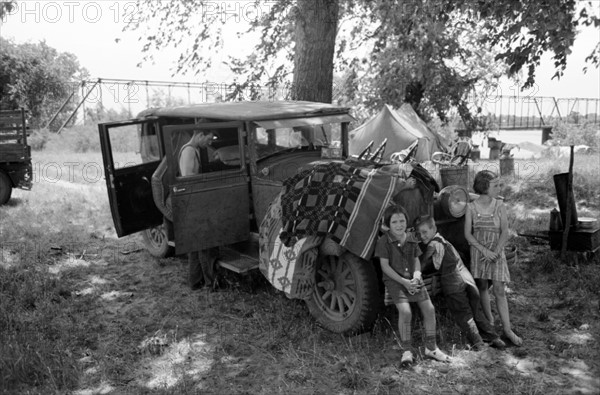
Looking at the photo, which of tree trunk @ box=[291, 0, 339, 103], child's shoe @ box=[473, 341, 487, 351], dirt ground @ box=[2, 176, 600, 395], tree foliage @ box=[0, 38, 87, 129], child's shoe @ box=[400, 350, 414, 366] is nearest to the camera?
dirt ground @ box=[2, 176, 600, 395]

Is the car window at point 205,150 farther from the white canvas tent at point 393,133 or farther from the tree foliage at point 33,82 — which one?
the tree foliage at point 33,82

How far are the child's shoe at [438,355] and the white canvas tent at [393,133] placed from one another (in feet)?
40.3

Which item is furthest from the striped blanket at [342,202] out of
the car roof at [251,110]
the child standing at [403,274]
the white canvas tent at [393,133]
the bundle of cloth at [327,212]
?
the white canvas tent at [393,133]

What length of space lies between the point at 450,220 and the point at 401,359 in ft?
4.72

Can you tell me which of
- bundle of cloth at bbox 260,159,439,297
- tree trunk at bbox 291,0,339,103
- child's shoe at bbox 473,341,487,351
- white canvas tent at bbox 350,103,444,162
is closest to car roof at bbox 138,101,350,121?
bundle of cloth at bbox 260,159,439,297

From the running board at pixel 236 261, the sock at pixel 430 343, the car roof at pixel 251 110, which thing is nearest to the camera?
the sock at pixel 430 343

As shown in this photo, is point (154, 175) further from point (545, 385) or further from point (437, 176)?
point (545, 385)

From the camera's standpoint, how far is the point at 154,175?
6.89m

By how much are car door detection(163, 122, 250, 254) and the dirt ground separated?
696 millimetres

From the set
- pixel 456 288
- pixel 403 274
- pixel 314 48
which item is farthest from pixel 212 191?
pixel 314 48

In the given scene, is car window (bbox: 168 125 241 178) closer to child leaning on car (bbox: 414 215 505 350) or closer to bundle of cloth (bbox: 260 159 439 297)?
bundle of cloth (bbox: 260 159 439 297)

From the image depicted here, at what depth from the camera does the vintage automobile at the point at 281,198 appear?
16.0ft

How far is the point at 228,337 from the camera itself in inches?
203

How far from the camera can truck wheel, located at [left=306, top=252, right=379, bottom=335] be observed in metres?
4.83
